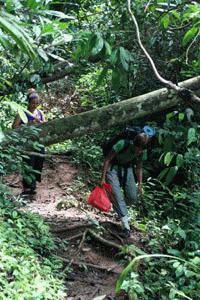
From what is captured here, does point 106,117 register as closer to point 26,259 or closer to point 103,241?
point 103,241

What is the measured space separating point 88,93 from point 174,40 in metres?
4.74

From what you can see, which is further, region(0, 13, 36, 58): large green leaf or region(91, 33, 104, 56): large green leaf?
region(91, 33, 104, 56): large green leaf

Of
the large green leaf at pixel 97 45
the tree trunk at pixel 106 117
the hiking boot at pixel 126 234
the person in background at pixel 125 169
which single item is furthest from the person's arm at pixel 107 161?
the large green leaf at pixel 97 45

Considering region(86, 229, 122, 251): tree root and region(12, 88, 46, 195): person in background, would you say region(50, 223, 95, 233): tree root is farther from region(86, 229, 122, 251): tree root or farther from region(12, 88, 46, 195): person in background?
region(12, 88, 46, 195): person in background

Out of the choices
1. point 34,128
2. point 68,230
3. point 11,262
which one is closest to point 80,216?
point 68,230

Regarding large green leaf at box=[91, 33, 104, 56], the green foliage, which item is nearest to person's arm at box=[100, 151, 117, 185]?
the green foliage

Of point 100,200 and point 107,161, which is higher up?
point 107,161

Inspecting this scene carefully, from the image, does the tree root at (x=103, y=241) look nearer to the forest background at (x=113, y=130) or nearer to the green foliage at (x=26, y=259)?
the forest background at (x=113, y=130)

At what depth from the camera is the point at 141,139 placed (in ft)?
17.4

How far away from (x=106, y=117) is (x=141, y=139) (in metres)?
0.52

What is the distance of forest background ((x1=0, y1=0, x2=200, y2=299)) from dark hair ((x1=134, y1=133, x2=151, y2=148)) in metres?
0.28

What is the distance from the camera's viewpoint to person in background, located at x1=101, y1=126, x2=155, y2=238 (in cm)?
534

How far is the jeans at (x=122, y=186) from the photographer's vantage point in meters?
5.83

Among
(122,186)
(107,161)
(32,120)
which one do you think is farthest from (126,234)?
(32,120)
